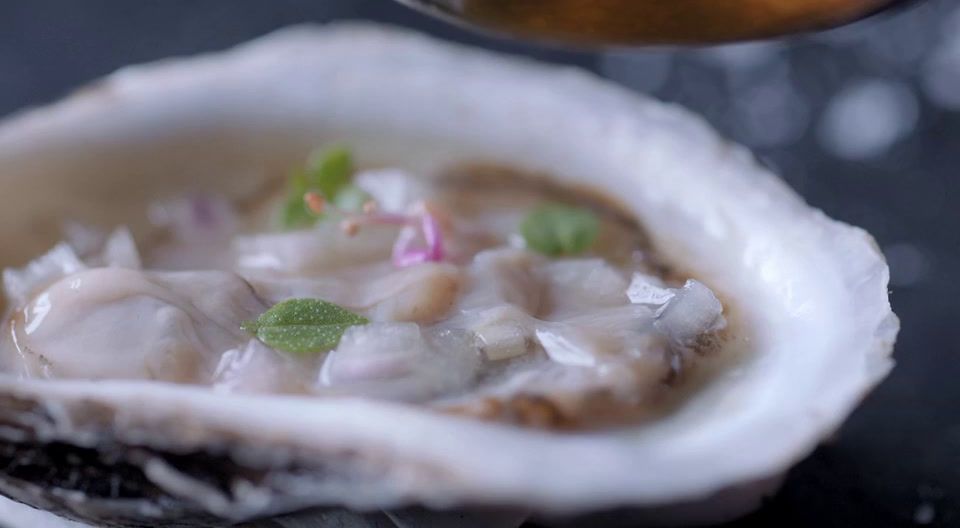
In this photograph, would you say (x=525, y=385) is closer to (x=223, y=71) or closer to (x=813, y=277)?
(x=813, y=277)

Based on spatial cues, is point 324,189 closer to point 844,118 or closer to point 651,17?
point 651,17

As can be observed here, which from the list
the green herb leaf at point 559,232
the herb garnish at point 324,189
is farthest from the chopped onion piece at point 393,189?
the green herb leaf at point 559,232

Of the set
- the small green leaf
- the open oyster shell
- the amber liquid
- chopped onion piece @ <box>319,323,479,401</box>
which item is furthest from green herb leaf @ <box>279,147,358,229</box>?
chopped onion piece @ <box>319,323,479,401</box>

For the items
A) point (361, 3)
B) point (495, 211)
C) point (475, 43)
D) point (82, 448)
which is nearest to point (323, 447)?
point (82, 448)

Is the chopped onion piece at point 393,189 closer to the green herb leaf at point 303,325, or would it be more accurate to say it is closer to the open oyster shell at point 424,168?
the open oyster shell at point 424,168

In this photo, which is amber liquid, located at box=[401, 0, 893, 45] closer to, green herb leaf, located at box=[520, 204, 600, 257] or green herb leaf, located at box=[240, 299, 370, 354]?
green herb leaf, located at box=[520, 204, 600, 257]

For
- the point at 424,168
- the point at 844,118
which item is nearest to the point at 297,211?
the point at 424,168
